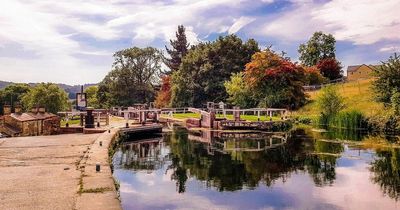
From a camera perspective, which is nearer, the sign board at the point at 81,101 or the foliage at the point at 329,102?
the sign board at the point at 81,101

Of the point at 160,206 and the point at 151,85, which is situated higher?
the point at 151,85

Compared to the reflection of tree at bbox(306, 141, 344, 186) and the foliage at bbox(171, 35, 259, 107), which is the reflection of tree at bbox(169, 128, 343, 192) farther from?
the foliage at bbox(171, 35, 259, 107)

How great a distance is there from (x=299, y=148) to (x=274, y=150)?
1.48 metres

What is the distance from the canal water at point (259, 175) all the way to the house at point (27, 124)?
5587 millimetres

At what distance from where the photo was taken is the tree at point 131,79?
76.8 meters

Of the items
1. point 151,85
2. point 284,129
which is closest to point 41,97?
point 151,85

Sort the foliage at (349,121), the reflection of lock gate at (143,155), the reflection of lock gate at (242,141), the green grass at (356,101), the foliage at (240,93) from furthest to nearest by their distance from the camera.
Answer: the foliage at (240,93)
the green grass at (356,101)
the foliage at (349,121)
the reflection of lock gate at (242,141)
the reflection of lock gate at (143,155)

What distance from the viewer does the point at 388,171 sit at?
16.5 m

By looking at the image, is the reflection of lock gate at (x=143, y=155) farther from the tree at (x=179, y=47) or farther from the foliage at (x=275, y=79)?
the tree at (x=179, y=47)

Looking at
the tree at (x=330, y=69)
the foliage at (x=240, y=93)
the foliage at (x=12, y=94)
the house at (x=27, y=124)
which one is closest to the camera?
the house at (x=27, y=124)

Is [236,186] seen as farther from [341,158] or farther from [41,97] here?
[41,97]

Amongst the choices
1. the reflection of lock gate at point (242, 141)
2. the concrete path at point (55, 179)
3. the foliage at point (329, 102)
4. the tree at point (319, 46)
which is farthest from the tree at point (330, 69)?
the concrete path at point (55, 179)

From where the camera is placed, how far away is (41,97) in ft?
189

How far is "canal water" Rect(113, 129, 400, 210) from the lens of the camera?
12031 millimetres
